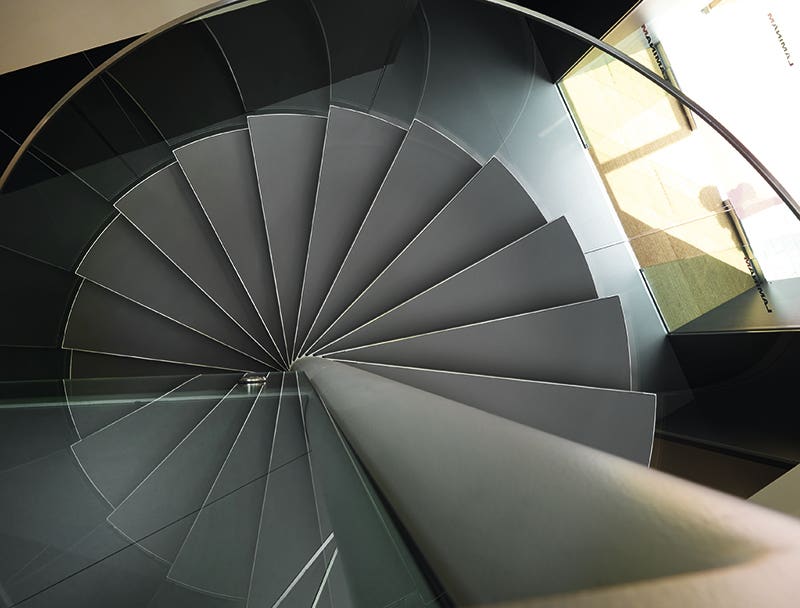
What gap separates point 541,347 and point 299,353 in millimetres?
1860

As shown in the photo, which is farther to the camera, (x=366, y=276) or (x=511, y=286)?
(x=366, y=276)

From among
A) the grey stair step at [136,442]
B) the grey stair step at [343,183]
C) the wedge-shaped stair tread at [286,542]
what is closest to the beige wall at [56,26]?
the grey stair step at [343,183]

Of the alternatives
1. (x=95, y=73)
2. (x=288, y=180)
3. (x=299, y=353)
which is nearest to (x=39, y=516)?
(x=95, y=73)

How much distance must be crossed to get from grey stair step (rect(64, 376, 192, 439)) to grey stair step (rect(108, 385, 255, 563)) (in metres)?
0.31

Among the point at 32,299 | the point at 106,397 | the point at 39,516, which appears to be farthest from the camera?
the point at 32,299

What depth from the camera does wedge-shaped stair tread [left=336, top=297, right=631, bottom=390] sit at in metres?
3.27

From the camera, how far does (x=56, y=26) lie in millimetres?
2725

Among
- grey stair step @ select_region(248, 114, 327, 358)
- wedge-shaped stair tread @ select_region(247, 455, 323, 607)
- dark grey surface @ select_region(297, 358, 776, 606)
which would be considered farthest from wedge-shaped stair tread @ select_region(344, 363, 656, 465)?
dark grey surface @ select_region(297, 358, 776, 606)

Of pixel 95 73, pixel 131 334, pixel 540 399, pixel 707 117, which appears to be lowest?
pixel 540 399

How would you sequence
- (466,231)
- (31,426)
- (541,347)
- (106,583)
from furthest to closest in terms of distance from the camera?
(466,231), (541,347), (31,426), (106,583)

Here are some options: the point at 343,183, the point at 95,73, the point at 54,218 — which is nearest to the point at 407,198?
the point at 343,183

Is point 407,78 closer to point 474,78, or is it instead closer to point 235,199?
point 474,78

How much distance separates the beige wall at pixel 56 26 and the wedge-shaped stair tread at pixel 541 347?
2.38m

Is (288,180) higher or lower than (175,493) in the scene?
higher
